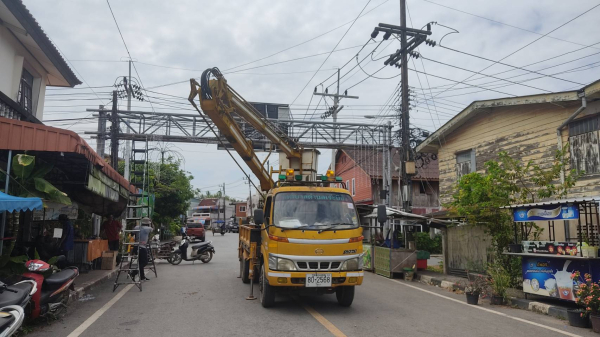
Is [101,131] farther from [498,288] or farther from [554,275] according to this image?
[554,275]

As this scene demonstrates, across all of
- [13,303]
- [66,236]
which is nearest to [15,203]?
[13,303]

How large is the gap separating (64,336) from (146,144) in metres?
15.9

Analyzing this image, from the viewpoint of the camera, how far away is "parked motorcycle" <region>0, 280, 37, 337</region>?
4.82 m

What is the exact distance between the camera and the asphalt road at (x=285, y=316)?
6.67 metres

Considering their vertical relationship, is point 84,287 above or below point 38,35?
below

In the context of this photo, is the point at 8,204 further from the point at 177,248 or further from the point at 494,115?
the point at 494,115

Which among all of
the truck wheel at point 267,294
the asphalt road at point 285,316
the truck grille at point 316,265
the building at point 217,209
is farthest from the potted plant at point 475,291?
the building at point 217,209

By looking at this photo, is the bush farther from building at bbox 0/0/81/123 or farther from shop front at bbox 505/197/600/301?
building at bbox 0/0/81/123

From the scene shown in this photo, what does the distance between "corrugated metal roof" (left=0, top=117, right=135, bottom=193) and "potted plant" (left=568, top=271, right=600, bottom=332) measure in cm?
955

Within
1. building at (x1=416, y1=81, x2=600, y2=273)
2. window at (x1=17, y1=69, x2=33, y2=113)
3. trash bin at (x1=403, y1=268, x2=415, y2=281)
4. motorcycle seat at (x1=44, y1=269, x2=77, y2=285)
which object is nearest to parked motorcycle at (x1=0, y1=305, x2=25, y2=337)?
motorcycle seat at (x1=44, y1=269, x2=77, y2=285)

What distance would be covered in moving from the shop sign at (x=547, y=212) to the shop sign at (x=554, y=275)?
87 cm

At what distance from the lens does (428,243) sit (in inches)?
1037

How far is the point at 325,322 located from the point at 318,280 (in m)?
0.85

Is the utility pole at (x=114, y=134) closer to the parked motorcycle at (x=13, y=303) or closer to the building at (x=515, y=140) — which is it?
the building at (x=515, y=140)
